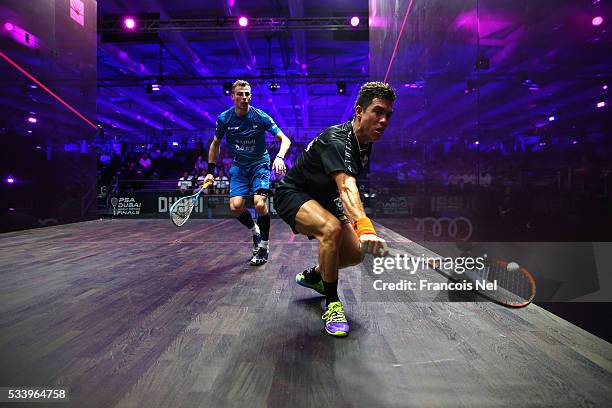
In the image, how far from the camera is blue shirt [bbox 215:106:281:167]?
107 inches

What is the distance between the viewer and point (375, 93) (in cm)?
130

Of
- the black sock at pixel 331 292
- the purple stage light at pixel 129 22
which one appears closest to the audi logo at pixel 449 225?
the black sock at pixel 331 292

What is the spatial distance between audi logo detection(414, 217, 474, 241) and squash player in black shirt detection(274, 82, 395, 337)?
1075mm

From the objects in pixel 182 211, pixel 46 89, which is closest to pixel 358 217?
pixel 182 211

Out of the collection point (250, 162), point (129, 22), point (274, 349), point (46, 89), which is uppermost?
point (129, 22)

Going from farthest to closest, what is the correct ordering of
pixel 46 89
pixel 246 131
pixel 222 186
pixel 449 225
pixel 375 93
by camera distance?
pixel 222 186, pixel 46 89, pixel 246 131, pixel 449 225, pixel 375 93

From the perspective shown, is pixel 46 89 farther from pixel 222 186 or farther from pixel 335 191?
pixel 335 191

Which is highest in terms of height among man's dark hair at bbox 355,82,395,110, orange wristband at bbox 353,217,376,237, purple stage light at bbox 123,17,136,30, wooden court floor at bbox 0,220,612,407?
purple stage light at bbox 123,17,136,30

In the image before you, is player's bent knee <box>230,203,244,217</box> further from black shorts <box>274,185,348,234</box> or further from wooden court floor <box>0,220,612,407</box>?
black shorts <box>274,185,348,234</box>

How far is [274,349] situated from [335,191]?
71 centimetres

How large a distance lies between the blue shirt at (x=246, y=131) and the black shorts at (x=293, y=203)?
3.78ft

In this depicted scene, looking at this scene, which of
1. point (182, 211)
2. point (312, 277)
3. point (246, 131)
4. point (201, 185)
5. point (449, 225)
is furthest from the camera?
point (201, 185)

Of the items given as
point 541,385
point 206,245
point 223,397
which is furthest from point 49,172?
point 541,385

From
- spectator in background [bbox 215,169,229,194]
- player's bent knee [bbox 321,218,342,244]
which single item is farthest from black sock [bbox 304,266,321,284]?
spectator in background [bbox 215,169,229,194]
